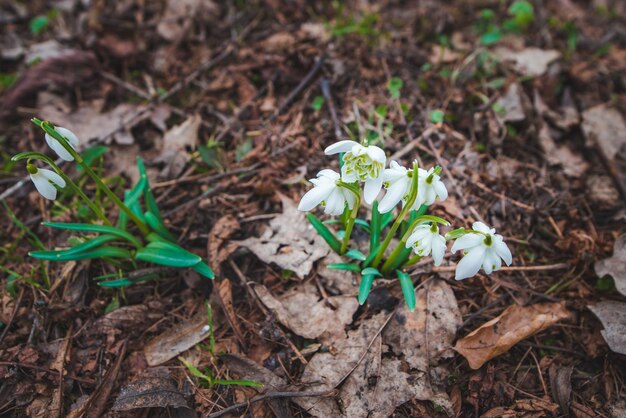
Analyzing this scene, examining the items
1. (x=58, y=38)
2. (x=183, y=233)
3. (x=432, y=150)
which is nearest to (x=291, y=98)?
(x=432, y=150)

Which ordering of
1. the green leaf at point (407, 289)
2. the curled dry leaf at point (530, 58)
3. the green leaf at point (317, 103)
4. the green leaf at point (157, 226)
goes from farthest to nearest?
the curled dry leaf at point (530, 58) → the green leaf at point (317, 103) → the green leaf at point (157, 226) → the green leaf at point (407, 289)

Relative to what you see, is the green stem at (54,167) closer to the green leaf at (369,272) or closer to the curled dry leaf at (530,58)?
the green leaf at (369,272)

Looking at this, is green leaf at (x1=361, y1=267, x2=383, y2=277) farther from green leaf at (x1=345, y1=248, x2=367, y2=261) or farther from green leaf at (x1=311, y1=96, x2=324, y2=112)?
green leaf at (x1=311, y1=96, x2=324, y2=112)

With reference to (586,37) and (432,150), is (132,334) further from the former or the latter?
(586,37)

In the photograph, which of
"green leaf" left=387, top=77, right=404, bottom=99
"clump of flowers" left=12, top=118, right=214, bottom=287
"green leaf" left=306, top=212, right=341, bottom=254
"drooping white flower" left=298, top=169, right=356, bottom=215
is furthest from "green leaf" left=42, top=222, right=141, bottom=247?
"green leaf" left=387, top=77, right=404, bottom=99

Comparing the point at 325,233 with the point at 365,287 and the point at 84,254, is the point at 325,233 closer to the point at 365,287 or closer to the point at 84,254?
the point at 365,287

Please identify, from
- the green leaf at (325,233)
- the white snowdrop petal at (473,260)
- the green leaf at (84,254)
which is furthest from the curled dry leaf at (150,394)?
the white snowdrop petal at (473,260)
